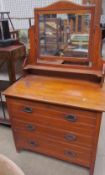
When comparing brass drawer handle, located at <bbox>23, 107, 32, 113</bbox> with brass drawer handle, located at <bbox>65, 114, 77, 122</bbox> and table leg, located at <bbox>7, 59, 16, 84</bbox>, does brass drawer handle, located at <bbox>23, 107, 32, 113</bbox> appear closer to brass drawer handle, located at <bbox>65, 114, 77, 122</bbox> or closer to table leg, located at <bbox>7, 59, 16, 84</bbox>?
brass drawer handle, located at <bbox>65, 114, 77, 122</bbox>

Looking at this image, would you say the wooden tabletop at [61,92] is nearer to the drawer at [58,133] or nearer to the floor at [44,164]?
the drawer at [58,133]

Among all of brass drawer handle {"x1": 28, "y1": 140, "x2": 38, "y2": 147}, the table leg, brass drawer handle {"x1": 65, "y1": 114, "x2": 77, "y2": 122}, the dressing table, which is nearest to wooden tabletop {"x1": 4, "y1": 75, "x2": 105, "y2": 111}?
the dressing table

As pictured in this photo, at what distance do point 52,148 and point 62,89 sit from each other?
21.3 inches

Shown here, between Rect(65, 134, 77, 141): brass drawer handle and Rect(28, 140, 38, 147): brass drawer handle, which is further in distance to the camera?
Rect(28, 140, 38, 147): brass drawer handle

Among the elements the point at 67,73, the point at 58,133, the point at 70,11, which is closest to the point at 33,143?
the point at 58,133

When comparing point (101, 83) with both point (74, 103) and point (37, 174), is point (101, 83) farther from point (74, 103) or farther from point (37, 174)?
point (37, 174)

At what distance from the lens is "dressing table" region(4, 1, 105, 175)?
3.94ft

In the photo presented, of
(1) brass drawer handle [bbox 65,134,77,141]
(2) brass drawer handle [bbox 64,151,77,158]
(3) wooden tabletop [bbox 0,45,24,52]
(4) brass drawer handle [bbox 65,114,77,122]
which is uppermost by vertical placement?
(3) wooden tabletop [bbox 0,45,24,52]

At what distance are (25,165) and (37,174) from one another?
154 mm

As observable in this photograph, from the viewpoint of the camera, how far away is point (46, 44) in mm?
1477

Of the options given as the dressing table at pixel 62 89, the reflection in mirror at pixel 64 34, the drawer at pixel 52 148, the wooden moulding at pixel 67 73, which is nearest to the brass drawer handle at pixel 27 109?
the dressing table at pixel 62 89

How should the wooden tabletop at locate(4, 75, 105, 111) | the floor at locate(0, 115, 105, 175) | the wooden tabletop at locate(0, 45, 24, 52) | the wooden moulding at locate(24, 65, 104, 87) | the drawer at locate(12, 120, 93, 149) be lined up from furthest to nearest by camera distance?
the wooden tabletop at locate(0, 45, 24, 52) < the floor at locate(0, 115, 105, 175) < the wooden moulding at locate(24, 65, 104, 87) < the drawer at locate(12, 120, 93, 149) < the wooden tabletop at locate(4, 75, 105, 111)

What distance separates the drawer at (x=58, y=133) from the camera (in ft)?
4.09

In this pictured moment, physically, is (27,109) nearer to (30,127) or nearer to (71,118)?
(30,127)
